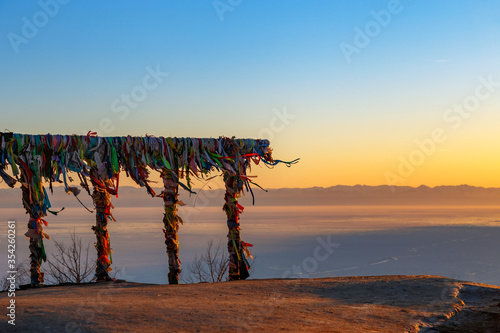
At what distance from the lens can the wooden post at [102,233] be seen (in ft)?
39.0

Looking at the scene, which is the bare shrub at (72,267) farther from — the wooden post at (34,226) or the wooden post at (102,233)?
the wooden post at (34,226)

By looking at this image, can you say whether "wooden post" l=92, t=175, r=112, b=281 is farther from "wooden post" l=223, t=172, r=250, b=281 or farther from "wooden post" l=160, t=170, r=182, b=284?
"wooden post" l=223, t=172, r=250, b=281

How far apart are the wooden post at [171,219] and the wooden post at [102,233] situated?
1303mm

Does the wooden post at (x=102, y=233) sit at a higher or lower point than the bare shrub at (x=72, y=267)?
higher

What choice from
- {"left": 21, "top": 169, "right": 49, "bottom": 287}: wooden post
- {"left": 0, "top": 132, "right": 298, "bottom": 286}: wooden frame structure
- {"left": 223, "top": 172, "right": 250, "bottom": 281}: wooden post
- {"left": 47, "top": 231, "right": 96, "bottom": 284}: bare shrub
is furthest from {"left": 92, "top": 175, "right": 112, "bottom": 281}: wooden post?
{"left": 47, "top": 231, "right": 96, "bottom": 284}: bare shrub

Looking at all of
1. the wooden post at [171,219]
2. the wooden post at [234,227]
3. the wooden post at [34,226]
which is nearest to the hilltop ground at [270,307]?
the wooden post at [34,226]

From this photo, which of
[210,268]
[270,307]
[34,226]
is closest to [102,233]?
[34,226]

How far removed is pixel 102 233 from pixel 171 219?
5.10ft

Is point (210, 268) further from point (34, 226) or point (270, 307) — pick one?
point (270, 307)

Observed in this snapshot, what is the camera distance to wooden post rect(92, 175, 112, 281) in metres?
11.9

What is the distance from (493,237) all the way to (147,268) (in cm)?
4771

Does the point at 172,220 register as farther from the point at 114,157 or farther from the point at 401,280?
the point at 401,280

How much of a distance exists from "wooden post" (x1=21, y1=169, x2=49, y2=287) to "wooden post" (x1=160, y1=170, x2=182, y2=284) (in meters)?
2.53

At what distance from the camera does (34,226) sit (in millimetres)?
10781
